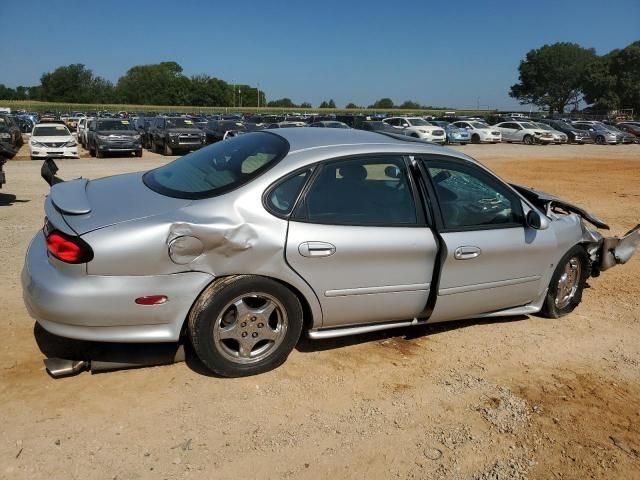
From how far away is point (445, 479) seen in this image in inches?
105

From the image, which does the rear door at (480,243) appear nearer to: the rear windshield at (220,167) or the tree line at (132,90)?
the rear windshield at (220,167)

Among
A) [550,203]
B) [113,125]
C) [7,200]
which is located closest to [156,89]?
[113,125]

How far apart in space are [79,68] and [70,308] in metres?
142

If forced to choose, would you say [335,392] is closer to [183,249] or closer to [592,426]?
[183,249]

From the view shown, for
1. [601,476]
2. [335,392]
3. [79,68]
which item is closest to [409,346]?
[335,392]

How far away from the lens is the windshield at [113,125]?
73.9 feet

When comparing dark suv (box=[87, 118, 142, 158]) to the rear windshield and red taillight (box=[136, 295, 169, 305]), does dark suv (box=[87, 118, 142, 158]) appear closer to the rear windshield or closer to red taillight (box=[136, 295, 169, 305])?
the rear windshield

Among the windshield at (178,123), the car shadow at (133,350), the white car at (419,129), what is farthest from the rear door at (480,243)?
the white car at (419,129)

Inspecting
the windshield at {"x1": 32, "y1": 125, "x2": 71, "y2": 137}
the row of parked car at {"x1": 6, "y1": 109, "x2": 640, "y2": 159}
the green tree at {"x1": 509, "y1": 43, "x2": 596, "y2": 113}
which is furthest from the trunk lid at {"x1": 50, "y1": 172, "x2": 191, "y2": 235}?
the green tree at {"x1": 509, "y1": 43, "x2": 596, "y2": 113}

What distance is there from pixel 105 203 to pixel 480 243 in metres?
2.56

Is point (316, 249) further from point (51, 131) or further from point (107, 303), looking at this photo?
point (51, 131)

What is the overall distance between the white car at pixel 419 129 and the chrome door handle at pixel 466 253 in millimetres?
26338

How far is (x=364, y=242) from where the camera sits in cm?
356

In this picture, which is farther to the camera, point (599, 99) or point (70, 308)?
point (599, 99)
